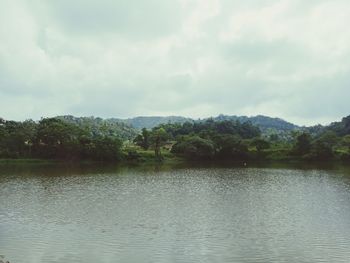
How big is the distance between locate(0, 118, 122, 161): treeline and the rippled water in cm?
4161

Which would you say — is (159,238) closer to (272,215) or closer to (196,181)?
(272,215)

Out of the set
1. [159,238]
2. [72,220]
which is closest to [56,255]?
[159,238]

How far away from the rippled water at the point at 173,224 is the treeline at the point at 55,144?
1638 inches

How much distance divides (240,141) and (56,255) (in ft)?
261

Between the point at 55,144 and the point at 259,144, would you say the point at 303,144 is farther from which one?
the point at 55,144

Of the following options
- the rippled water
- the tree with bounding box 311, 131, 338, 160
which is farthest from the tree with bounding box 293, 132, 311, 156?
the rippled water

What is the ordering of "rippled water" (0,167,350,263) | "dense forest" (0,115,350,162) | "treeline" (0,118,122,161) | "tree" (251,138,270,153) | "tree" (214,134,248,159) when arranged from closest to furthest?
"rippled water" (0,167,350,263) → "treeline" (0,118,122,161) → "dense forest" (0,115,350,162) → "tree" (214,134,248,159) → "tree" (251,138,270,153)

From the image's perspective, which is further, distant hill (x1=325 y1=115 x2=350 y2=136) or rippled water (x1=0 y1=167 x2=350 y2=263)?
distant hill (x1=325 y1=115 x2=350 y2=136)

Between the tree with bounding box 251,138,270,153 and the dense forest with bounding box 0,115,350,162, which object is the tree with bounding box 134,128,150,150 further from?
the tree with bounding box 251,138,270,153

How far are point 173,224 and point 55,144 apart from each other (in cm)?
6390

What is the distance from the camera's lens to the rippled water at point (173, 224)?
1908cm

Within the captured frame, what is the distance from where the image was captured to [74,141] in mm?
83812

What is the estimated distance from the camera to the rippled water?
19.1 m

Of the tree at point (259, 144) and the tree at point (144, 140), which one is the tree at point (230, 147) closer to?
the tree at point (259, 144)
